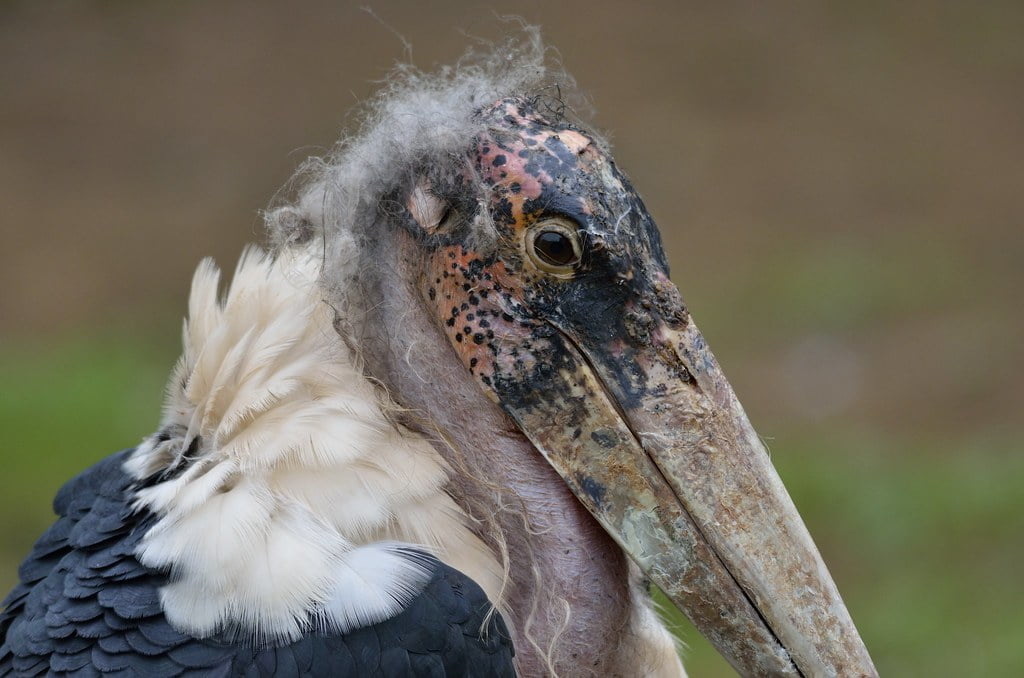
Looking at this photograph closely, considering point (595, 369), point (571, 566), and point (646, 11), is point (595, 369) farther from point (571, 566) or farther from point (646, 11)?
point (646, 11)

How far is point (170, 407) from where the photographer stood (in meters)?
2.95

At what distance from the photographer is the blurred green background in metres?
7.27

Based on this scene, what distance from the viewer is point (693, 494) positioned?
2633 millimetres

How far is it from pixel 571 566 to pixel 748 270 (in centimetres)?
751

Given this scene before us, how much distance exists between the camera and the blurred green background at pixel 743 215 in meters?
7.27

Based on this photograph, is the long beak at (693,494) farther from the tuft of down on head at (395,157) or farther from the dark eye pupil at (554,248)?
the tuft of down on head at (395,157)

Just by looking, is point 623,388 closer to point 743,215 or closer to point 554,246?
point 554,246

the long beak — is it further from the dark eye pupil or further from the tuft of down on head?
the tuft of down on head

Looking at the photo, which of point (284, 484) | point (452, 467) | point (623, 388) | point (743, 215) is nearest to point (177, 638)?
point (284, 484)

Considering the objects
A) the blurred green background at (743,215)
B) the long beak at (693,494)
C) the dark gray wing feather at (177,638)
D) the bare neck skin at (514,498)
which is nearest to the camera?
the dark gray wing feather at (177,638)

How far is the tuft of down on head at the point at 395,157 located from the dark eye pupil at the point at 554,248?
0.11 m

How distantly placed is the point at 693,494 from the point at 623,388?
0.85 ft

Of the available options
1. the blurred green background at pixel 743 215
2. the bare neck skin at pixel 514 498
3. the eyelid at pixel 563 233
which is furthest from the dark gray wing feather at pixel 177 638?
the blurred green background at pixel 743 215

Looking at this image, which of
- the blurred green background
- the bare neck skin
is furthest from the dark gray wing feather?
the blurred green background
